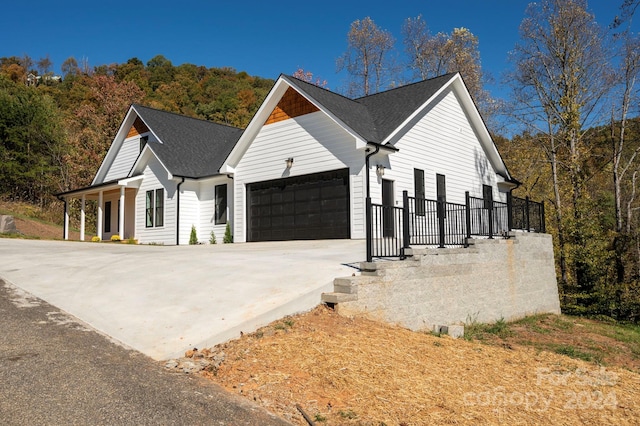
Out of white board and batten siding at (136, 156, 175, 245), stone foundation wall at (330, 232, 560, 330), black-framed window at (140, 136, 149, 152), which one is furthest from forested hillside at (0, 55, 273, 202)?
stone foundation wall at (330, 232, 560, 330)

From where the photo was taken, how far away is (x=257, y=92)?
2040 inches

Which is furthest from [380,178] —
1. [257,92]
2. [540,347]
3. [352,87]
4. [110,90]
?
[257,92]

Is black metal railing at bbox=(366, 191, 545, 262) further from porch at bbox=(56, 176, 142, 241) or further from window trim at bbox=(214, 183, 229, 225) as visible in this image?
porch at bbox=(56, 176, 142, 241)

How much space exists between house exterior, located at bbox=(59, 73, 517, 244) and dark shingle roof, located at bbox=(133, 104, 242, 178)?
89mm

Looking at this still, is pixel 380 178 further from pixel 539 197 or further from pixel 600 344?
pixel 539 197

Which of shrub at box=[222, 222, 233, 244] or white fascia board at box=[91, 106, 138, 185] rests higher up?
white fascia board at box=[91, 106, 138, 185]

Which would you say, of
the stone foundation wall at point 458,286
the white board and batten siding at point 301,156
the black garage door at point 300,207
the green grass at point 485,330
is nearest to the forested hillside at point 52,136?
the white board and batten siding at point 301,156

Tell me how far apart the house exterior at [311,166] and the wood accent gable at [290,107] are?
42 mm

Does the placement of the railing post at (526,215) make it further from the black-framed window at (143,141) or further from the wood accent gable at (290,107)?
the black-framed window at (143,141)

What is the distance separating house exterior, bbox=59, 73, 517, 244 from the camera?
16.0 m

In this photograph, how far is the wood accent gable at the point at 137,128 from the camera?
2434 centimetres

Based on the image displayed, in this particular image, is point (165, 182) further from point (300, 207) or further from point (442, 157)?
point (442, 157)

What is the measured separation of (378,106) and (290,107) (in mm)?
3769

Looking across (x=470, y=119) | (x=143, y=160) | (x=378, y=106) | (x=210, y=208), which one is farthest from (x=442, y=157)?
(x=143, y=160)
